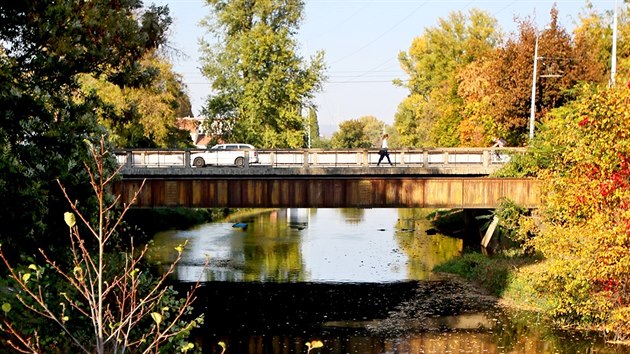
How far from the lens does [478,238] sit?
5100 centimetres

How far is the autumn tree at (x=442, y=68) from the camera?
71750mm

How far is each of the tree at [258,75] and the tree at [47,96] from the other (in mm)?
35236

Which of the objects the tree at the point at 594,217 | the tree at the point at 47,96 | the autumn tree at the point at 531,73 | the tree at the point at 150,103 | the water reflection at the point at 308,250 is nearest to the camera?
the tree at the point at 47,96

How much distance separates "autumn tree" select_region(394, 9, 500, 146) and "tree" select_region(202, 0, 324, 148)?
16680 mm

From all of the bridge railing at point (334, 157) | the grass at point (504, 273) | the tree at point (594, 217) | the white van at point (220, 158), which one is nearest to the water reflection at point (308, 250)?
the grass at point (504, 273)

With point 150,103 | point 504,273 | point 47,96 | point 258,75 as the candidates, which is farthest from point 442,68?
point 47,96

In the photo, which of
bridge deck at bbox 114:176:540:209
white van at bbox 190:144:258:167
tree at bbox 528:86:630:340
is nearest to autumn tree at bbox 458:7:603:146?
bridge deck at bbox 114:176:540:209

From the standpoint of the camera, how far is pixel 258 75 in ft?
199

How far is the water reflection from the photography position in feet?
121

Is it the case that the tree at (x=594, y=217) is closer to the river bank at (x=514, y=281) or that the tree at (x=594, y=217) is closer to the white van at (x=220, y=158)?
the river bank at (x=514, y=281)

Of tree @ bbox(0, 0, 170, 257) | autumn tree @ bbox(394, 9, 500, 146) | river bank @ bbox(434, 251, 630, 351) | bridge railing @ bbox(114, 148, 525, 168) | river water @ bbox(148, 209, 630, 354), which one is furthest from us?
autumn tree @ bbox(394, 9, 500, 146)

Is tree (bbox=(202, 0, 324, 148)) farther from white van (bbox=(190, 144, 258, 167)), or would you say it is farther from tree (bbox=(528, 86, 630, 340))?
tree (bbox=(528, 86, 630, 340))

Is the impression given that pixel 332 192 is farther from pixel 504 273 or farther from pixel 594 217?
pixel 594 217

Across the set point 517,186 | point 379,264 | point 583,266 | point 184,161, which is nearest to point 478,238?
point 379,264
